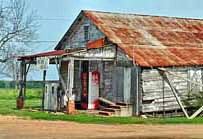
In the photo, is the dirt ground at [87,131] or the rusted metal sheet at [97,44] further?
the rusted metal sheet at [97,44]

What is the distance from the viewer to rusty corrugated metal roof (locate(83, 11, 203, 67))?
33.4 metres

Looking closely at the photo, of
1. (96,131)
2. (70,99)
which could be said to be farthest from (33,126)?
(70,99)

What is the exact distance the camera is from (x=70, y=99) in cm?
3147

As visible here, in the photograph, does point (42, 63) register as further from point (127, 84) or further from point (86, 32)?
point (86, 32)

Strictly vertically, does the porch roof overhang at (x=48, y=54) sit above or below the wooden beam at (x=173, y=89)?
above

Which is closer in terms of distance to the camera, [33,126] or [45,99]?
[33,126]

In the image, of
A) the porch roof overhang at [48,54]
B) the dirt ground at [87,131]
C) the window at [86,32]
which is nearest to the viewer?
the dirt ground at [87,131]

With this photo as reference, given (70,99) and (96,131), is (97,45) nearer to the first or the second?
(70,99)

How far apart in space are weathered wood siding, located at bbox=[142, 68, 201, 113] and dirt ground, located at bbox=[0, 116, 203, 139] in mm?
6310

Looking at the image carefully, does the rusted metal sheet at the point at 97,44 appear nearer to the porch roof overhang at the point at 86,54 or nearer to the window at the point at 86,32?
the porch roof overhang at the point at 86,54

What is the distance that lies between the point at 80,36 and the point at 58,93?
509 centimetres

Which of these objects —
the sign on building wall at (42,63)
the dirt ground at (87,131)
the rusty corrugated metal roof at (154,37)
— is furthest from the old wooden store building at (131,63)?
the dirt ground at (87,131)

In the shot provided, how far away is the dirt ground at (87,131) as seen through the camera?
21297 millimetres

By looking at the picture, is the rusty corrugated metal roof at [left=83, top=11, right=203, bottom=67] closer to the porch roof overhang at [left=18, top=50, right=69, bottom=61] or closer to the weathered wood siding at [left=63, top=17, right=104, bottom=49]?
the weathered wood siding at [left=63, top=17, right=104, bottom=49]
